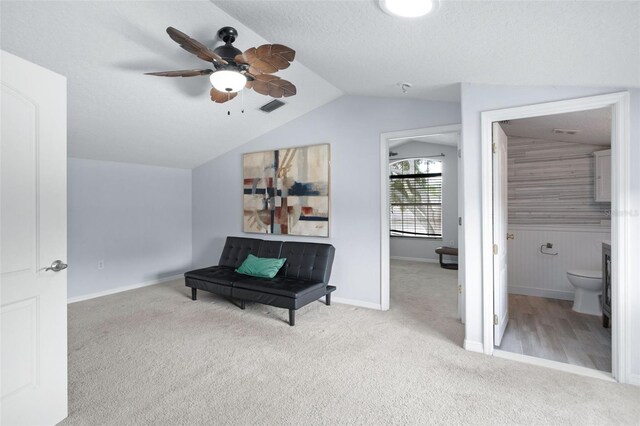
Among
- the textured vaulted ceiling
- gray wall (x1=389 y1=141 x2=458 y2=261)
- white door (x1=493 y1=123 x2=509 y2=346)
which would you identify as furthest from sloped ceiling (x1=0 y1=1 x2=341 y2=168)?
gray wall (x1=389 y1=141 x2=458 y2=261)

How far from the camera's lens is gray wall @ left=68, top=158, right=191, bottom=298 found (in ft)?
14.6

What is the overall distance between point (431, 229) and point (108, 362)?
6.55 meters

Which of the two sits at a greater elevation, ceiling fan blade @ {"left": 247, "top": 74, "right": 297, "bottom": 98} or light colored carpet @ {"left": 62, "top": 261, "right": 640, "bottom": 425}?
ceiling fan blade @ {"left": 247, "top": 74, "right": 297, "bottom": 98}

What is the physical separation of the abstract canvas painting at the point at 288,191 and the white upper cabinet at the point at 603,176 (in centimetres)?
317

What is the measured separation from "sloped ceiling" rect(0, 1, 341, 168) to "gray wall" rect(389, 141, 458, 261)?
398 centimetres

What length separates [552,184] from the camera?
14.2 feet

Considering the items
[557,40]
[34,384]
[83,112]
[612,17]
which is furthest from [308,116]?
[34,384]

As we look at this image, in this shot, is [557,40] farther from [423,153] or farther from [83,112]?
[423,153]

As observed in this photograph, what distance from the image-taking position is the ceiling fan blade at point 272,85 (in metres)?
2.62

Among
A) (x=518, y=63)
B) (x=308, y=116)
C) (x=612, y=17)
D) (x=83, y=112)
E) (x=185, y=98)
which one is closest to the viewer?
(x=612, y=17)

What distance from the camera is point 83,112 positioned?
338 cm

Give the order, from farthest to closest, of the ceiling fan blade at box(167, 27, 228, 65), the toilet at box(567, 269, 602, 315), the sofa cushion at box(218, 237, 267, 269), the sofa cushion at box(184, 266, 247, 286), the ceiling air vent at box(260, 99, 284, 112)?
the sofa cushion at box(218, 237, 267, 269) → the ceiling air vent at box(260, 99, 284, 112) → the sofa cushion at box(184, 266, 247, 286) → the toilet at box(567, 269, 602, 315) → the ceiling fan blade at box(167, 27, 228, 65)

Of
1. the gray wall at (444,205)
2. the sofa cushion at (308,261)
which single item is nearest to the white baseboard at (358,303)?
the sofa cushion at (308,261)

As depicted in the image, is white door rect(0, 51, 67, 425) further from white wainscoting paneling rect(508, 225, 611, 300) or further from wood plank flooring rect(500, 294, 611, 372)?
white wainscoting paneling rect(508, 225, 611, 300)
